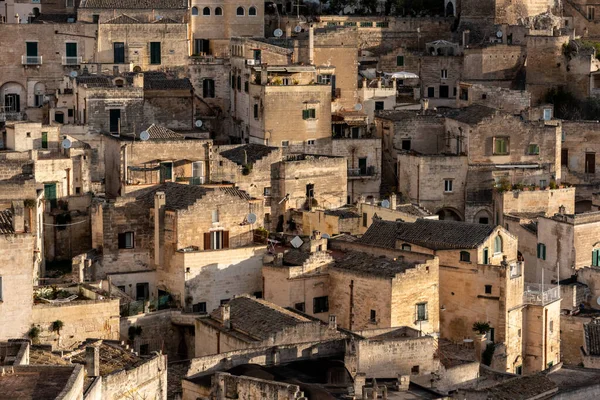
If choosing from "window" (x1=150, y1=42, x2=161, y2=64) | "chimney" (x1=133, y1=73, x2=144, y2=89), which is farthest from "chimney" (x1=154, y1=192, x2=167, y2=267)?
"window" (x1=150, y1=42, x2=161, y2=64)

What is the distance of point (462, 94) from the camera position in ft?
204

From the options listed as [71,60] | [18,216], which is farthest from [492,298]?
[71,60]

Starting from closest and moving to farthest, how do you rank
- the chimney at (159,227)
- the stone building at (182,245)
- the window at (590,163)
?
the stone building at (182,245) < the chimney at (159,227) < the window at (590,163)

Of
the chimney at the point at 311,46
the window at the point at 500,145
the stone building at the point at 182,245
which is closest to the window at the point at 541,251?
the window at the point at 500,145

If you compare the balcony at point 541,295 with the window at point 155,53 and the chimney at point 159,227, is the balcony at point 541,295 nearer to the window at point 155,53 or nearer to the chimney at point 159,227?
the chimney at point 159,227

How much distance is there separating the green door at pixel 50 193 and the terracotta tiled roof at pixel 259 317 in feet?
31.9

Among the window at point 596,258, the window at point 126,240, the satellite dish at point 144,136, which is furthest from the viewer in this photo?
the satellite dish at point 144,136

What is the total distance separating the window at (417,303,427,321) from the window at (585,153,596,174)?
18.7 metres

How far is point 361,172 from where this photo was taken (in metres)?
55.9

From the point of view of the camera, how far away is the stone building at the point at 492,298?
142 ft

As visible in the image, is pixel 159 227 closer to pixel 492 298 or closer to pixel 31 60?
pixel 492 298

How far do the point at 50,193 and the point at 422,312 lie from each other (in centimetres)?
1196

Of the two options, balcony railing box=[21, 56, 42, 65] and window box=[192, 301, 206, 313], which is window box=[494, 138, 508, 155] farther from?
balcony railing box=[21, 56, 42, 65]

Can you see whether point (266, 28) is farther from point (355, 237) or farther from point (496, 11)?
point (355, 237)
